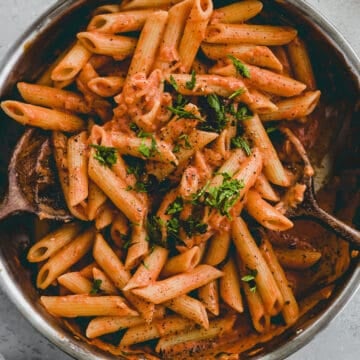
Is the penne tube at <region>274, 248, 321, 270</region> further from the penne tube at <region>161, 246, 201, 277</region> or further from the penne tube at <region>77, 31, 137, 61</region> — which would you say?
the penne tube at <region>77, 31, 137, 61</region>

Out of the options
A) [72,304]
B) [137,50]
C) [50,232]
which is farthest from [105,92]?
[72,304]

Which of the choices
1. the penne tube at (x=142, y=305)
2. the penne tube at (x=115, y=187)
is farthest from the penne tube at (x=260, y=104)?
the penne tube at (x=142, y=305)

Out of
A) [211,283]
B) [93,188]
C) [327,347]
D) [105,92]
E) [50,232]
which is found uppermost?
[105,92]

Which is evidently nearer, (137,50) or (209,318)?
(137,50)

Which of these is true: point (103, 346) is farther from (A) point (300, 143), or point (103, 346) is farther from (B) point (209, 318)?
(A) point (300, 143)

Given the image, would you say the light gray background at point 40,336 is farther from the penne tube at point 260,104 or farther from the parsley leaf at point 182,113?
the parsley leaf at point 182,113

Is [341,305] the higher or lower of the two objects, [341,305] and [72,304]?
the lower
